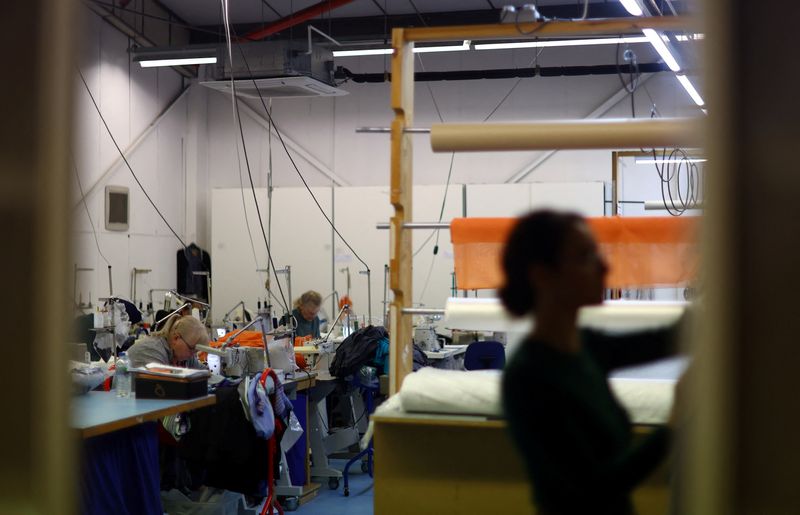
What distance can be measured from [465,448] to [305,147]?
8757 mm

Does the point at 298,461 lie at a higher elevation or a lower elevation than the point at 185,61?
lower

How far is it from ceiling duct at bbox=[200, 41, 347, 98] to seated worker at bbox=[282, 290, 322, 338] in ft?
5.67

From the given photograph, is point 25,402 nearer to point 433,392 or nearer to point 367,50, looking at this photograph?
point 433,392

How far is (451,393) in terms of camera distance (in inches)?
67.4

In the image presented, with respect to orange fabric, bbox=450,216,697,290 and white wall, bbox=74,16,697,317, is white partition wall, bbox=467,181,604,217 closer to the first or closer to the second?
white wall, bbox=74,16,697,317

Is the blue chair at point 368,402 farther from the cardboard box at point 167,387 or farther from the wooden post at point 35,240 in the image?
the wooden post at point 35,240

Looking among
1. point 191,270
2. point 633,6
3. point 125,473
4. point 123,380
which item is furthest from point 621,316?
point 191,270

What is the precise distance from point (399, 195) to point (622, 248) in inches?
21.1

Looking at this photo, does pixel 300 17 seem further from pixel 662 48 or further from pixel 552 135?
pixel 552 135

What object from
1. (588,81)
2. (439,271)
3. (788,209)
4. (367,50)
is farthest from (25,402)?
(588,81)

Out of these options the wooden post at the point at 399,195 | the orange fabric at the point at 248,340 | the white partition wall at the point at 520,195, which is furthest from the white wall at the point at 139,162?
the wooden post at the point at 399,195

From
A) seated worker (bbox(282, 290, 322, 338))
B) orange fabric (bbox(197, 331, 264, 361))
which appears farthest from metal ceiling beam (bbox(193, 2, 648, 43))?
orange fabric (bbox(197, 331, 264, 361))

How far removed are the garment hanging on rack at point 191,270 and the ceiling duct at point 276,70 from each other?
2658 mm

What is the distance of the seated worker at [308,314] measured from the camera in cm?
704
